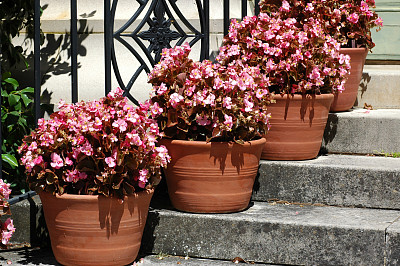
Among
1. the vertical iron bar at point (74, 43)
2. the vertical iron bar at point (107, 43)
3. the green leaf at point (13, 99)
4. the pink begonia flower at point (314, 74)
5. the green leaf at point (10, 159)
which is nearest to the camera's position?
the vertical iron bar at point (74, 43)

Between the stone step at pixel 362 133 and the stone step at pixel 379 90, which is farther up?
the stone step at pixel 379 90

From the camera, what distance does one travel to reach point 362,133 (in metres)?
3.98

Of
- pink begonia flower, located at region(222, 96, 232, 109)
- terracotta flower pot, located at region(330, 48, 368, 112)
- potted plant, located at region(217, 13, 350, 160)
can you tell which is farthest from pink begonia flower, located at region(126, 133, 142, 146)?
terracotta flower pot, located at region(330, 48, 368, 112)

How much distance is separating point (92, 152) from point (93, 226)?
318mm

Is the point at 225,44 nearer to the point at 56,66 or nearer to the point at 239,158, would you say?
the point at 239,158

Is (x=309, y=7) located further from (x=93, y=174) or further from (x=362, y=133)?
(x=93, y=174)

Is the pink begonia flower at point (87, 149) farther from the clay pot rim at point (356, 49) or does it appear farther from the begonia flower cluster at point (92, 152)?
the clay pot rim at point (356, 49)

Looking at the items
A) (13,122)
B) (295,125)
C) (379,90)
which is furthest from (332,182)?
(13,122)

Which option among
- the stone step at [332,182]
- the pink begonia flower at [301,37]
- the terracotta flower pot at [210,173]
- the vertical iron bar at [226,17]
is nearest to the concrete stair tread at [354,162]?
the stone step at [332,182]

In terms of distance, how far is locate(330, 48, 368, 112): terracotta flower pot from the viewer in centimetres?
415

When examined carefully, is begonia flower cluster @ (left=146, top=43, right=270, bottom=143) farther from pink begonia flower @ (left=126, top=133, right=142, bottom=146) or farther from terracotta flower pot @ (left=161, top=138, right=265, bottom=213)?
pink begonia flower @ (left=126, top=133, right=142, bottom=146)

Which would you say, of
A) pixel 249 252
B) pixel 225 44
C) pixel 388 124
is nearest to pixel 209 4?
pixel 225 44

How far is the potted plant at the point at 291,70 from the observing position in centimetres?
366

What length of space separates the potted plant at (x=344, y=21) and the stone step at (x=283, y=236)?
40.8 inches
